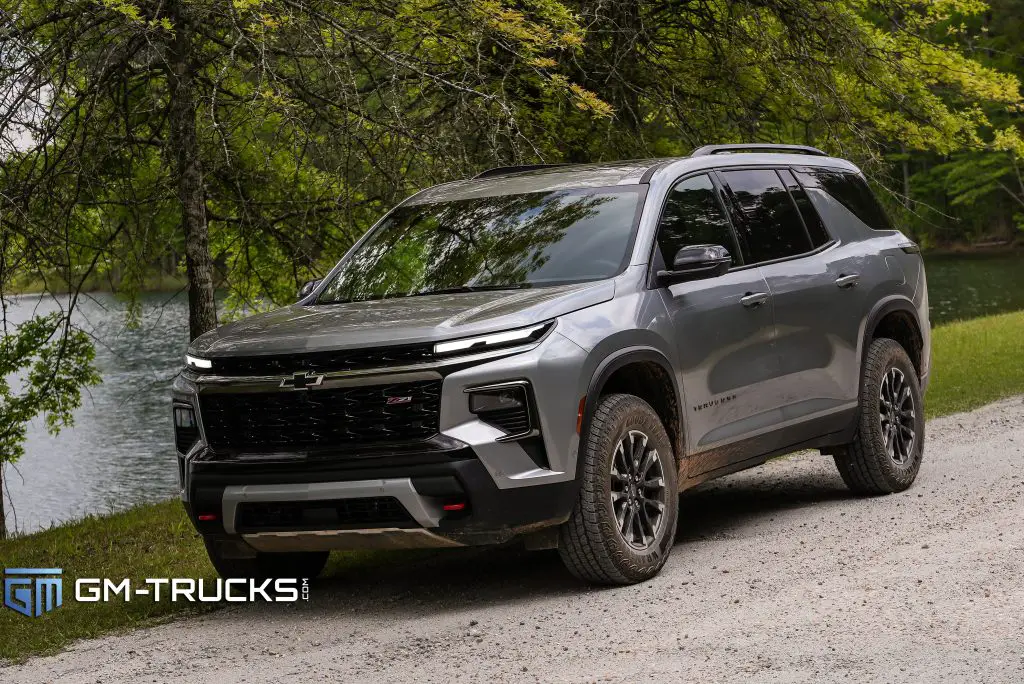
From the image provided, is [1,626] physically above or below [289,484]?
below

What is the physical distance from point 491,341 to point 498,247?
4.15 ft

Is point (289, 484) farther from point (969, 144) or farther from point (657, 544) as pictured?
point (969, 144)

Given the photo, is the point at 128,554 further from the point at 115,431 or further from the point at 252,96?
the point at 115,431

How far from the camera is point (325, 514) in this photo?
19.6 feet

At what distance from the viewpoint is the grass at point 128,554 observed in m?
6.55

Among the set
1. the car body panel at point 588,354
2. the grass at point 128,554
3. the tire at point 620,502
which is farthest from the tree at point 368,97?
the tire at point 620,502

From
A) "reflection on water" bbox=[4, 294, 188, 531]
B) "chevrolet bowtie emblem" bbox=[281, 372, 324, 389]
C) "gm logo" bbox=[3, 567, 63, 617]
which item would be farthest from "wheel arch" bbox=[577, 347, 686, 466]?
"reflection on water" bbox=[4, 294, 188, 531]

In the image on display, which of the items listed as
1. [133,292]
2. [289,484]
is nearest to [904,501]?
[289,484]

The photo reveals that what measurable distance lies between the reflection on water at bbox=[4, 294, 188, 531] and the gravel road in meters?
6.93

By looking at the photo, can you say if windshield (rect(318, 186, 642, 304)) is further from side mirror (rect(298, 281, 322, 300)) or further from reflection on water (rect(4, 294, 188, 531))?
reflection on water (rect(4, 294, 188, 531))

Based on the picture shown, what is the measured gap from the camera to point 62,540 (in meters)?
10.1

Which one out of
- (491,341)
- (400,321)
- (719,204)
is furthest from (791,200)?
(400,321)

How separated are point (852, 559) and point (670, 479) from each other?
948 millimetres

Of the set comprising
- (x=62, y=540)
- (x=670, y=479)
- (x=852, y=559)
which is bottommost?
(x=62, y=540)
